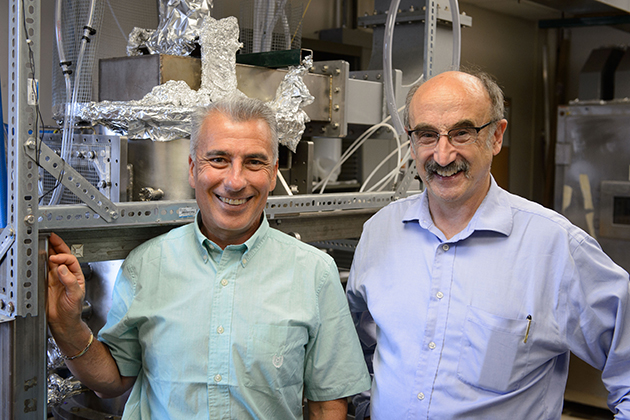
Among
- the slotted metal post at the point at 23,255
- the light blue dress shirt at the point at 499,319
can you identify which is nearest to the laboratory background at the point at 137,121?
the slotted metal post at the point at 23,255

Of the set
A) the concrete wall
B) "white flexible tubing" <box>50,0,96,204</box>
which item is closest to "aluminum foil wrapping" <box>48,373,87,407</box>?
"white flexible tubing" <box>50,0,96,204</box>

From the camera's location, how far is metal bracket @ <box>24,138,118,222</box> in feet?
3.63

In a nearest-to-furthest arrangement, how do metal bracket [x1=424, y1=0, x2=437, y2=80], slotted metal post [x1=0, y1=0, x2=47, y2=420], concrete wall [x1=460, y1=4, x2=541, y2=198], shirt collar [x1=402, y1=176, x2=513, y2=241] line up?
1. slotted metal post [x1=0, y1=0, x2=47, y2=420]
2. shirt collar [x1=402, y1=176, x2=513, y2=241]
3. metal bracket [x1=424, y1=0, x2=437, y2=80]
4. concrete wall [x1=460, y1=4, x2=541, y2=198]

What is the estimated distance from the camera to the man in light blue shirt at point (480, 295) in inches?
48.6

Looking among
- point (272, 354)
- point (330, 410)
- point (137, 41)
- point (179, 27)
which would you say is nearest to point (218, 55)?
point (179, 27)

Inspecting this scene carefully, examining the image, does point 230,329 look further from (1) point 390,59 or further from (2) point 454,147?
(1) point 390,59

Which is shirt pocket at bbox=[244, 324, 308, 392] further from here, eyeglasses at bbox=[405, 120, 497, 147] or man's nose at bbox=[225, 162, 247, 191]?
eyeglasses at bbox=[405, 120, 497, 147]

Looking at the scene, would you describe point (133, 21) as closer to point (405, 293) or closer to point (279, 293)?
point (279, 293)

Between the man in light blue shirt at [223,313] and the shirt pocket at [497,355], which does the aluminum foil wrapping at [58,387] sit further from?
the shirt pocket at [497,355]

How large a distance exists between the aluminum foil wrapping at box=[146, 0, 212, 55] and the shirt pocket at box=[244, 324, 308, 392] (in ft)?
2.51

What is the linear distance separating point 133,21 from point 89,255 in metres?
0.71

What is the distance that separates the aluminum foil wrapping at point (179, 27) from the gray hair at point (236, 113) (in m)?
0.36

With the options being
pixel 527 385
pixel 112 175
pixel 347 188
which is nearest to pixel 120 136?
pixel 112 175

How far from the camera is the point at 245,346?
3.95 ft
